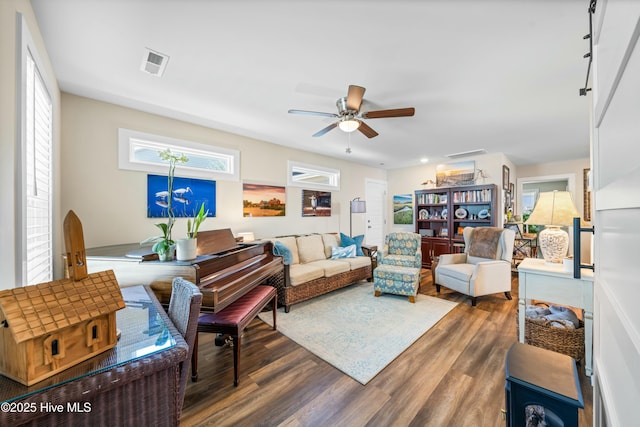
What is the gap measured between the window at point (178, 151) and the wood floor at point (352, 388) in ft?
7.19

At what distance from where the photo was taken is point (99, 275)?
923 millimetres

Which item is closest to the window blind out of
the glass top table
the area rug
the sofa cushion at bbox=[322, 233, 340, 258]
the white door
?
the glass top table

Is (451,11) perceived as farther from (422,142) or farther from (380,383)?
(422,142)

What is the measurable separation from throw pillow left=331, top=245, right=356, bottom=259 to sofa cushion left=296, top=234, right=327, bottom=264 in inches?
7.4

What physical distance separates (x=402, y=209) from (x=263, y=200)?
3979 millimetres

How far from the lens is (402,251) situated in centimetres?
409

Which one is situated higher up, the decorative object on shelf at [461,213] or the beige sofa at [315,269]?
the decorative object on shelf at [461,213]

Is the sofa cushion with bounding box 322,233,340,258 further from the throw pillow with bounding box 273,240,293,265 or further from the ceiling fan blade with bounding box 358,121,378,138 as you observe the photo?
the ceiling fan blade with bounding box 358,121,378,138

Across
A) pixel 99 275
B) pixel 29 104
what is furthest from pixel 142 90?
pixel 99 275

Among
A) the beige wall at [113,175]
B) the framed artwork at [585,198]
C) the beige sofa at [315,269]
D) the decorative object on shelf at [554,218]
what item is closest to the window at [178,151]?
the beige wall at [113,175]

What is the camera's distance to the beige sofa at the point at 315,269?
3221 mm

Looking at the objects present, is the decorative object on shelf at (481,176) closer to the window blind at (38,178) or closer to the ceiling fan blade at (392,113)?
the ceiling fan blade at (392,113)

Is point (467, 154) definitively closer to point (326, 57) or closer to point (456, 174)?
point (456, 174)

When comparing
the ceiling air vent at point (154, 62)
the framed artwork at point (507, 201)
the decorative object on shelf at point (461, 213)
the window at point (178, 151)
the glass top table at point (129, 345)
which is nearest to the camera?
the glass top table at point (129, 345)
